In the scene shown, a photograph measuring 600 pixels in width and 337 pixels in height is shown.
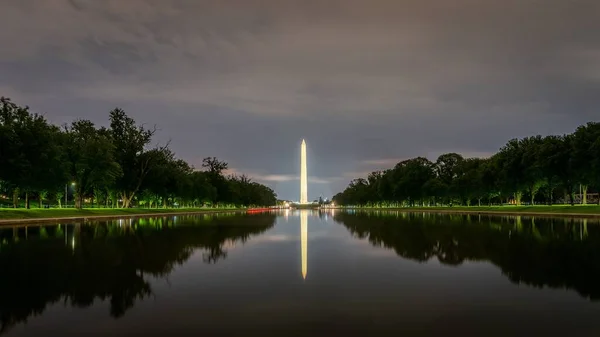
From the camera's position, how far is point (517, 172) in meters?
83.1

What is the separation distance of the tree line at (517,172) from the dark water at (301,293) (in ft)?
168

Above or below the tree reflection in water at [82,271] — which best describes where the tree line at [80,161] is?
above

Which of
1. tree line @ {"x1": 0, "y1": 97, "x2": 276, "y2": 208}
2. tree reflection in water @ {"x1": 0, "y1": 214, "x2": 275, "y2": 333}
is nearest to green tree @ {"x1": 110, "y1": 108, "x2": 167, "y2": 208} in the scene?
tree line @ {"x1": 0, "y1": 97, "x2": 276, "y2": 208}

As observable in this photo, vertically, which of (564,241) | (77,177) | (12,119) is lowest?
(564,241)

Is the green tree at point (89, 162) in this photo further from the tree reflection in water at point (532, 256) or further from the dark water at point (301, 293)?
the tree reflection in water at point (532, 256)

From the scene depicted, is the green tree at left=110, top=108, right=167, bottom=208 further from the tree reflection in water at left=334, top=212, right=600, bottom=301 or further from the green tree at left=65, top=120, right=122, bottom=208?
the tree reflection in water at left=334, top=212, right=600, bottom=301

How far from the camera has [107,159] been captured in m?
70.4

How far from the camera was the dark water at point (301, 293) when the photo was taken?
8836 mm

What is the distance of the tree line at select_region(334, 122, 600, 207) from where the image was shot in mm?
65000

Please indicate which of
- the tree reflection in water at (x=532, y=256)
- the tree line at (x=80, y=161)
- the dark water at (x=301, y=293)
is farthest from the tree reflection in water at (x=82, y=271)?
the tree line at (x=80, y=161)

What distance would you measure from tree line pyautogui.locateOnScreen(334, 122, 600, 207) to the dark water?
51.4 meters

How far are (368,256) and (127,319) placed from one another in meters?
11.9

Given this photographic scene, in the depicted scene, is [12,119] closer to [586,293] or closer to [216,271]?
[216,271]

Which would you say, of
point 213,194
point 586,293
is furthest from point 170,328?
point 213,194
